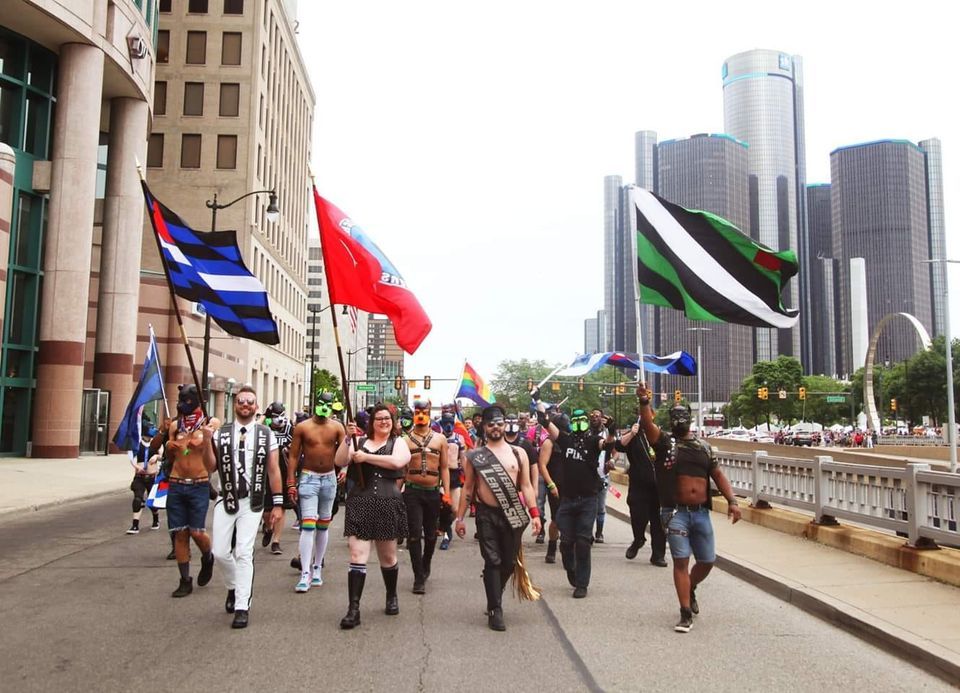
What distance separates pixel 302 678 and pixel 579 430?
178 inches

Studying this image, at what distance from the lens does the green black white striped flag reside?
10992mm

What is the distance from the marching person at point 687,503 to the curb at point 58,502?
12603mm

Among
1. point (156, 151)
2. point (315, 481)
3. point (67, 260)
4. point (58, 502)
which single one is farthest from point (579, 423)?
point (156, 151)

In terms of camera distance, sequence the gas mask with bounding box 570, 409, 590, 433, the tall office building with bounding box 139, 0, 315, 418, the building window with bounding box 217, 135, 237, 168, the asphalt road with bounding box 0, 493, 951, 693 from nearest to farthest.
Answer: the asphalt road with bounding box 0, 493, 951, 693, the gas mask with bounding box 570, 409, 590, 433, the tall office building with bounding box 139, 0, 315, 418, the building window with bounding box 217, 135, 237, 168

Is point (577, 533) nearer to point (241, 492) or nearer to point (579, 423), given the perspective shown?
point (579, 423)

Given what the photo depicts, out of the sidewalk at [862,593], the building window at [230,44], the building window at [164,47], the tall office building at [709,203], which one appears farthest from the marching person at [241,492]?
the tall office building at [709,203]

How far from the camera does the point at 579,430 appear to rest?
364 inches

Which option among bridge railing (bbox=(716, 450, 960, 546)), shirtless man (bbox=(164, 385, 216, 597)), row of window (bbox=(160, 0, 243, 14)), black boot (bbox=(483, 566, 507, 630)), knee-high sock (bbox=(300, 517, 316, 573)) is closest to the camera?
black boot (bbox=(483, 566, 507, 630))

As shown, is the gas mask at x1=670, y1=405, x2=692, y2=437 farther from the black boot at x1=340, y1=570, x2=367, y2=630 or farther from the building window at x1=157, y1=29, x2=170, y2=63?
the building window at x1=157, y1=29, x2=170, y2=63

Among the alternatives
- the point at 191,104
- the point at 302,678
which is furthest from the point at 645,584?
the point at 191,104

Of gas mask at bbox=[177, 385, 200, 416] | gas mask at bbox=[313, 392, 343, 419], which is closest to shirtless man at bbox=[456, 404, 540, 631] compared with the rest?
gas mask at bbox=[313, 392, 343, 419]

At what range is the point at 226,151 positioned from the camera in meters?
57.2

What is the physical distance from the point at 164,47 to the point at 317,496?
57733 mm

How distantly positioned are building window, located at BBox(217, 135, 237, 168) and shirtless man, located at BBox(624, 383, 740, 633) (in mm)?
54213
